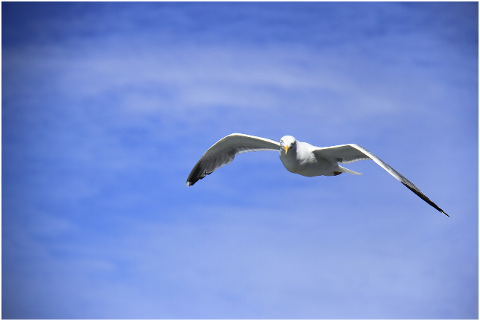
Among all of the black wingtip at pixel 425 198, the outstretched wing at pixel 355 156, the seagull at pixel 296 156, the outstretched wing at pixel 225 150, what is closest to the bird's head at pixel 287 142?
the seagull at pixel 296 156

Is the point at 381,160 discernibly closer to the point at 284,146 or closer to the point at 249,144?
the point at 284,146

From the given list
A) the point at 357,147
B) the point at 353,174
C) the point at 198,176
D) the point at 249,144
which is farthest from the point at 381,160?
the point at 198,176

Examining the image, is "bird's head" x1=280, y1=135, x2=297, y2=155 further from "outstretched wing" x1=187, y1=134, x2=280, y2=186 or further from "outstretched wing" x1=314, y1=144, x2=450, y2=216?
"outstretched wing" x1=187, y1=134, x2=280, y2=186

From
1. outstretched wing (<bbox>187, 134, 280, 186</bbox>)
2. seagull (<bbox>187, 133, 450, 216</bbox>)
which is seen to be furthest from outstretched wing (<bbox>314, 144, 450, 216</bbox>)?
outstretched wing (<bbox>187, 134, 280, 186</bbox>)

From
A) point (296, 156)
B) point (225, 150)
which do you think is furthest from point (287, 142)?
point (225, 150)

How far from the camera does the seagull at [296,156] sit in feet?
39.5

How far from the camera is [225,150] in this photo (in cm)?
1521

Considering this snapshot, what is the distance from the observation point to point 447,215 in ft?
33.2

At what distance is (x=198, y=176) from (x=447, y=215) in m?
7.59

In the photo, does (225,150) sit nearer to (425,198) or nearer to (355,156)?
(355,156)

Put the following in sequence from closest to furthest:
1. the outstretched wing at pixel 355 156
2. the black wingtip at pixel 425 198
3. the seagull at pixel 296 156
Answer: the black wingtip at pixel 425 198, the outstretched wing at pixel 355 156, the seagull at pixel 296 156

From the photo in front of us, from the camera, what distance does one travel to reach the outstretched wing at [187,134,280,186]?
14.5 meters

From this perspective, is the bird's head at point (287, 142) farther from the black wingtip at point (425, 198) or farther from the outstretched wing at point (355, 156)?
the black wingtip at point (425, 198)

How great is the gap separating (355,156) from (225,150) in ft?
12.6
